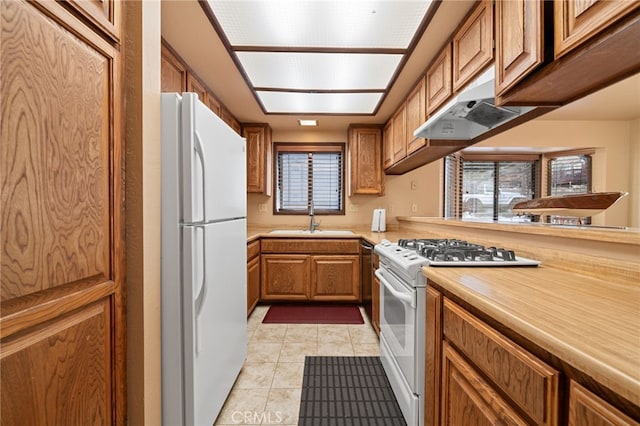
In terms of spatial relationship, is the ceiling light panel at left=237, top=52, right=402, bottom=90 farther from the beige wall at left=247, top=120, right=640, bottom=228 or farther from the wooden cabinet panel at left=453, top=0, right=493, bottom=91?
the beige wall at left=247, top=120, right=640, bottom=228

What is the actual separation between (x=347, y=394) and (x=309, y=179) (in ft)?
8.78

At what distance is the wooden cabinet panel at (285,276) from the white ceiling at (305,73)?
167cm

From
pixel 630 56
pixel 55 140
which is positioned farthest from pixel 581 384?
pixel 55 140

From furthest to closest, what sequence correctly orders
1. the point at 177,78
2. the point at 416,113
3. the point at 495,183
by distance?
the point at 495,183
the point at 416,113
the point at 177,78

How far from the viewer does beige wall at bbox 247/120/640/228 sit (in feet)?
10.5

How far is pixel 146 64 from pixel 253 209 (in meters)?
2.79

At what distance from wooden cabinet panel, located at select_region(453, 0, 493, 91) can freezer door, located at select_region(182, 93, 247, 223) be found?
4.57 ft

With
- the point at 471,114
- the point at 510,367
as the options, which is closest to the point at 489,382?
the point at 510,367

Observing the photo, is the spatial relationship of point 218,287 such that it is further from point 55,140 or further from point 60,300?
point 55,140

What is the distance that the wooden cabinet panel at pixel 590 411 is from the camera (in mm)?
440

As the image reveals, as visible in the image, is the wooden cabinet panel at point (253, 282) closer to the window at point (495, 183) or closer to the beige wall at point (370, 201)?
the beige wall at point (370, 201)

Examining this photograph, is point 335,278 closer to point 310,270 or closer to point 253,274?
point 310,270

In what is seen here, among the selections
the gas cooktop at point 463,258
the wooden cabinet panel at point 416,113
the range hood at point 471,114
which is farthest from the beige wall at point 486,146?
the gas cooktop at point 463,258

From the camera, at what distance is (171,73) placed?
1876mm
